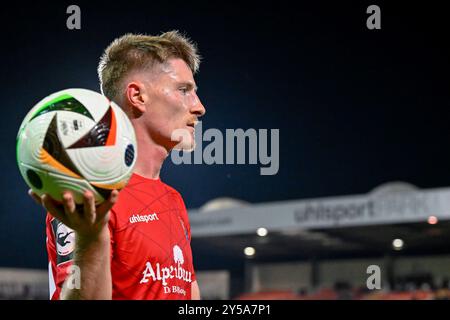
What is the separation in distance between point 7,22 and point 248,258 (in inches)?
461

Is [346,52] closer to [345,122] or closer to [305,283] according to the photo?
[345,122]

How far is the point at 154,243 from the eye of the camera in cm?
244

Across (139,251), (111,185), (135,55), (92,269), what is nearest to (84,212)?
(111,185)

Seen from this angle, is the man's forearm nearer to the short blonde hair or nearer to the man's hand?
the man's hand

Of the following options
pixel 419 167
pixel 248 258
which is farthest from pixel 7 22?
pixel 419 167

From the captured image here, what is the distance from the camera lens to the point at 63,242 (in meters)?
2.19

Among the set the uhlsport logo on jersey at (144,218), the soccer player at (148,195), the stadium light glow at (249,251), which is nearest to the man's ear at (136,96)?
the soccer player at (148,195)

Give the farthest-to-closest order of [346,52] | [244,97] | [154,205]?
[346,52] → [244,97] → [154,205]

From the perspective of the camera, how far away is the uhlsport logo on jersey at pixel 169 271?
239 cm

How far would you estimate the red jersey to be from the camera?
7.54 ft

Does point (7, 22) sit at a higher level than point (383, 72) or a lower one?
lower

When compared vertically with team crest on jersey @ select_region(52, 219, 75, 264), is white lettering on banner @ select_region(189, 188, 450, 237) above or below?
above

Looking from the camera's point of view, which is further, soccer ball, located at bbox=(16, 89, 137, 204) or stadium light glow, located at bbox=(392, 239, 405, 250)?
stadium light glow, located at bbox=(392, 239, 405, 250)

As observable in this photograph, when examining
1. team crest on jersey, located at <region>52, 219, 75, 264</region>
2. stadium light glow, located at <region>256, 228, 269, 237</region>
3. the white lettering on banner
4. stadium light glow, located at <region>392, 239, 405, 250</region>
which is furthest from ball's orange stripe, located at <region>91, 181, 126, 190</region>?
stadium light glow, located at <region>392, 239, 405, 250</region>
